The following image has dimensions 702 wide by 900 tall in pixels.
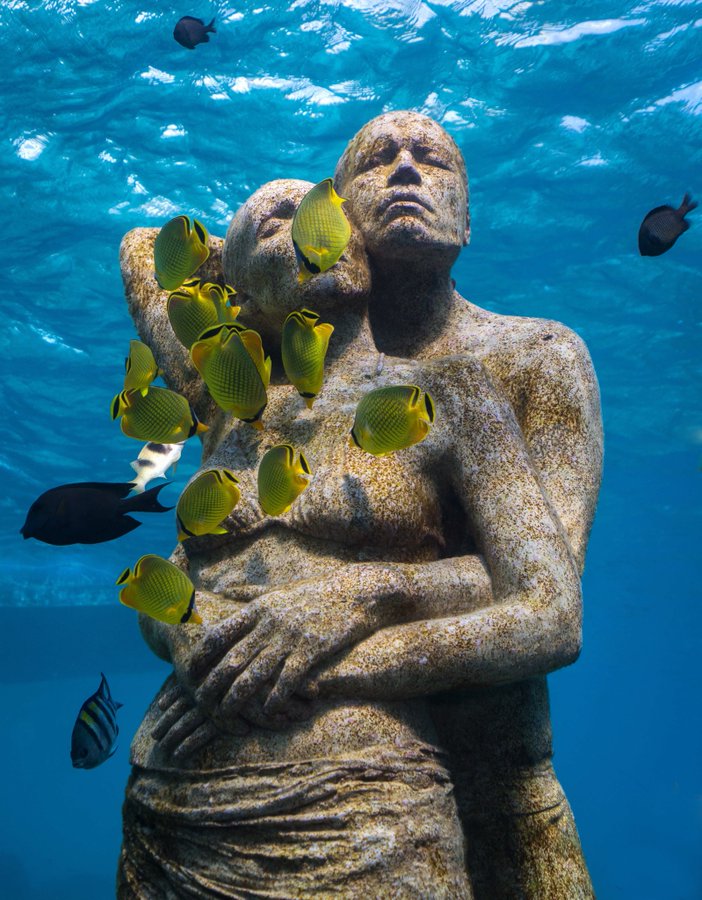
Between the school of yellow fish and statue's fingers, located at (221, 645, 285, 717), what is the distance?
11.3 inches

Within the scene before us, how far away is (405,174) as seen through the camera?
336 cm

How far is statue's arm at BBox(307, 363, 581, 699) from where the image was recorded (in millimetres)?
2281

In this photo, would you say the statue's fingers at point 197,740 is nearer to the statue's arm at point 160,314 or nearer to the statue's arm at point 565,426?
the statue's arm at point 565,426

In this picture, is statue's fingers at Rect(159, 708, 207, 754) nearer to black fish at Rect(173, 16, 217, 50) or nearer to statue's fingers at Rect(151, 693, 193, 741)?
statue's fingers at Rect(151, 693, 193, 741)

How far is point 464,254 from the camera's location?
1633 centimetres

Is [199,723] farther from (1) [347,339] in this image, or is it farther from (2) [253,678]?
(1) [347,339]

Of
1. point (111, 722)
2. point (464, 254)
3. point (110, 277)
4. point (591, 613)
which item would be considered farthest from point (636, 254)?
point (591, 613)

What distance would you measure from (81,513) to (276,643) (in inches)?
Result: 40.8

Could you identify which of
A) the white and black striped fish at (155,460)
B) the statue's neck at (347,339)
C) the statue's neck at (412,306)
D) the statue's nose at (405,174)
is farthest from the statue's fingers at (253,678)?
the white and black striped fish at (155,460)

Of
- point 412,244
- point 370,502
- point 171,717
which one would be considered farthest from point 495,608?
point 412,244

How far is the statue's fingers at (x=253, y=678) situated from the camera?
86.7 inches

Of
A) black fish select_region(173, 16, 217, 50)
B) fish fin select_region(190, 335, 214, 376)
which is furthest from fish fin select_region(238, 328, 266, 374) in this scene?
black fish select_region(173, 16, 217, 50)

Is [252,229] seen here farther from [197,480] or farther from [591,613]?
[591,613]

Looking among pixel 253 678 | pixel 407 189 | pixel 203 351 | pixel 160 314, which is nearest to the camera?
pixel 253 678
